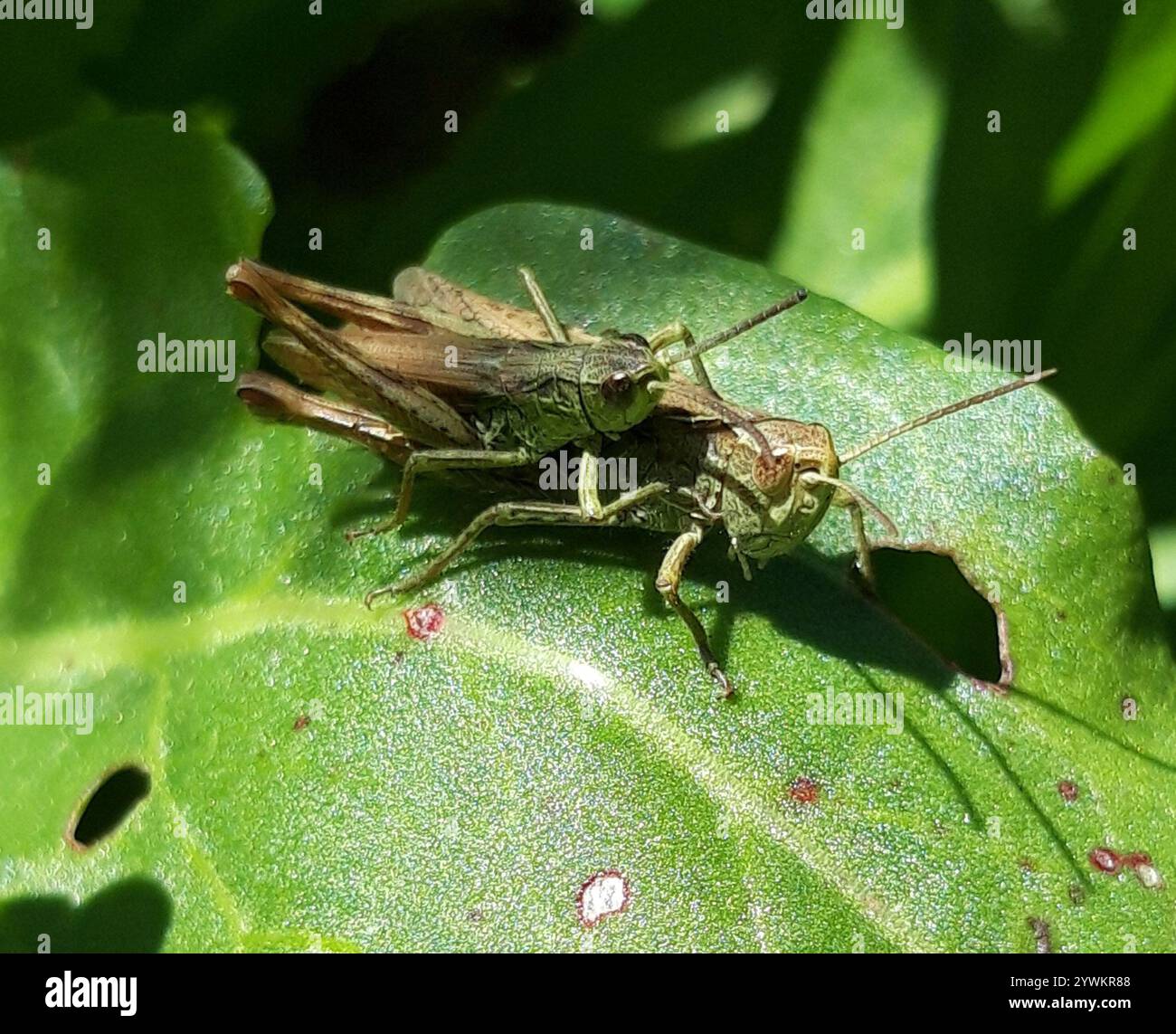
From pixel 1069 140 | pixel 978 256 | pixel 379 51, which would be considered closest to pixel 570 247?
pixel 379 51

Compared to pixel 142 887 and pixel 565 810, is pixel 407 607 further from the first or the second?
pixel 142 887

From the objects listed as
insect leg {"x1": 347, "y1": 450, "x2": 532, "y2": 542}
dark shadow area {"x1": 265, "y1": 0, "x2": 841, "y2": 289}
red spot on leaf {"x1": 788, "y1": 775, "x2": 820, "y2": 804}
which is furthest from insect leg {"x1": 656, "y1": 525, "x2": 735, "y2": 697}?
dark shadow area {"x1": 265, "y1": 0, "x2": 841, "y2": 289}

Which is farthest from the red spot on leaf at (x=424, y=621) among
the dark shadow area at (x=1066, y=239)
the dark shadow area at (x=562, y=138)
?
the dark shadow area at (x=1066, y=239)

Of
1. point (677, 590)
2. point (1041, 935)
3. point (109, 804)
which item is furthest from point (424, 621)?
point (1041, 935)

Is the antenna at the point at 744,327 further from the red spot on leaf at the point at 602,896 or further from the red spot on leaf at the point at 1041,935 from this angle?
the red spot on leaf at the point at 1041,935

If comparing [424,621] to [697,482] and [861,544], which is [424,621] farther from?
[861,544]

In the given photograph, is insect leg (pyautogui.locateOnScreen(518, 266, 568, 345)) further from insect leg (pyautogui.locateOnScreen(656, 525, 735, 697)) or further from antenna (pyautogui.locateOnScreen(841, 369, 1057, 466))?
antenna (pyautogui.locateOnScreen(841, 369, 1057, 466))
